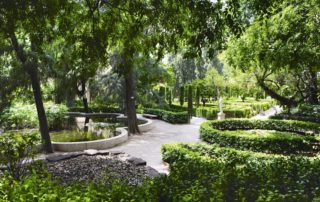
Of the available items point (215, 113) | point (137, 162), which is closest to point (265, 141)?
point (137, 162)

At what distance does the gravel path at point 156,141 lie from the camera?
932 centimetres

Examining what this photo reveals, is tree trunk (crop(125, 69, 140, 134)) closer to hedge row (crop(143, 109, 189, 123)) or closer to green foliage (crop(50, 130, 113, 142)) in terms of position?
green foliage (crop(50, 130, 113, 142))

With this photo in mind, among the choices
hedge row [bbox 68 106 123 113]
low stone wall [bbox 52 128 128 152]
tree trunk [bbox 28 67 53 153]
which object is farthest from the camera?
hedge row [bbox 68 106 123 113]

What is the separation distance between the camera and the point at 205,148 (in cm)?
820

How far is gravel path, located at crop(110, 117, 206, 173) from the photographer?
30.6 ft

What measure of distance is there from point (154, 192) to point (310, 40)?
7.04 m

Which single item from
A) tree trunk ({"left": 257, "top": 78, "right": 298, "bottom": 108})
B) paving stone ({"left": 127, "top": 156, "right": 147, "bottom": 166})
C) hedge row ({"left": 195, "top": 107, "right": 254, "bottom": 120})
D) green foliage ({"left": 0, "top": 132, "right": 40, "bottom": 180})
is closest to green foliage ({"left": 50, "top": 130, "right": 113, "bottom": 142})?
paving stone ({"left": 127, "top": 156, "right": 147, "bottom": 166})

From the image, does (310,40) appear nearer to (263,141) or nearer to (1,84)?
(263,141)

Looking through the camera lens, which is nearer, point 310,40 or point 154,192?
point 154,192

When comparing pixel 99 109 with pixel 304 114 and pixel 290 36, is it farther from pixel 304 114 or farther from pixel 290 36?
pixel 290 36

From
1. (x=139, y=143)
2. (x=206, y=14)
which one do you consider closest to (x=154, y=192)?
(x=206, y=14)

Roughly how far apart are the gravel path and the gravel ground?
115cm

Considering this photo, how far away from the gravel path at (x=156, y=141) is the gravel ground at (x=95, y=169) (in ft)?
3.76

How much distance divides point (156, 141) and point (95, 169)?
5550mm
